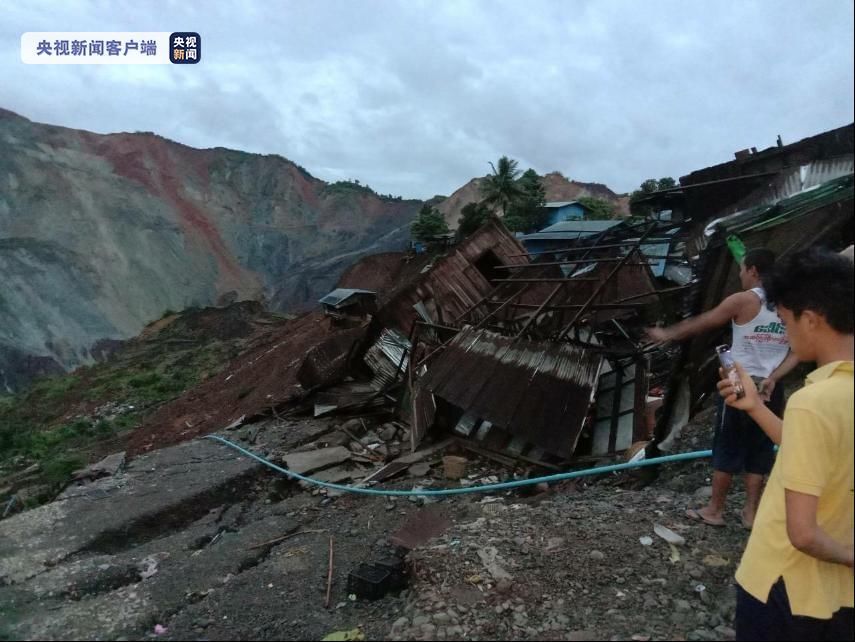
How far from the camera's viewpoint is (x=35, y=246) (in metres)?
30.5

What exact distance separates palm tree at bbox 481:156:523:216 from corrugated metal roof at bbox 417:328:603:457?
29.5 metres

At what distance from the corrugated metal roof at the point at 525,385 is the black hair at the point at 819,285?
393cm

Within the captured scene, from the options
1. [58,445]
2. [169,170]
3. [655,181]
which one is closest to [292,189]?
[169,170]

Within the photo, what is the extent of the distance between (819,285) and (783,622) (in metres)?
0.98

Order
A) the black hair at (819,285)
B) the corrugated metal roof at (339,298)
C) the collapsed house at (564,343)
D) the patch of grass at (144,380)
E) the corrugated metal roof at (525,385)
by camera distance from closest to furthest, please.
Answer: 1. the black hair at (819,285)
2. the collapsed house at (564,343)
3. the corrugated metal roof at (525,385)
4. the corrugated metal roof at (339,298)
5. the patch of grass at (144,380)

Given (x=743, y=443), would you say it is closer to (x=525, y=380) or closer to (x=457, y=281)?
(x=525, y=380)

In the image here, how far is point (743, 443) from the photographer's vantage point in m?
3.02

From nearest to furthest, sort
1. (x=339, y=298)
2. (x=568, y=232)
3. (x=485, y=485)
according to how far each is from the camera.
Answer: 1. (x=485, y=485)
2. (x=339, y=298)
3. (x=568, y=232)

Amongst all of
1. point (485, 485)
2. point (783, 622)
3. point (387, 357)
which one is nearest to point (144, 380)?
point (387, 357)

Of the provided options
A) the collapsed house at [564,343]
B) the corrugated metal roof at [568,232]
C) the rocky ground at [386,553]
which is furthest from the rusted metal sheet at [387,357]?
the corrugated metal roof at [568,232]

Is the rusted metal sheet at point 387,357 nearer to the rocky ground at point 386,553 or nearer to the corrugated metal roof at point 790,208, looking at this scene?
the rocky ground at point 386,553

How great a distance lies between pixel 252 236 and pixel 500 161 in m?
20.8

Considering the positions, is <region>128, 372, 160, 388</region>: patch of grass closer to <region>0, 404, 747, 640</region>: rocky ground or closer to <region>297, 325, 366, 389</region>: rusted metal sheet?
<region>297, 325, 366, 389</region>: rusted metal sheet

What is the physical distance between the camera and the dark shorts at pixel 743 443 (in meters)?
3.00
